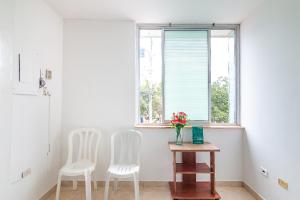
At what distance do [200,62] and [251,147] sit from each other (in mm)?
1514

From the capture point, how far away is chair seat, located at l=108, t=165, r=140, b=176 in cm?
253

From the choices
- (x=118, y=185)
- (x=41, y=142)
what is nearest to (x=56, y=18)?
(x=41, y=142)

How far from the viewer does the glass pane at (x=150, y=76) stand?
3.43m

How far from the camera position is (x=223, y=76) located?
347cm

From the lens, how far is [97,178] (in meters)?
3.17

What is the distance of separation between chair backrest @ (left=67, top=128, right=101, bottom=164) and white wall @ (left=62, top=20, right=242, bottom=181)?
0.45 ft

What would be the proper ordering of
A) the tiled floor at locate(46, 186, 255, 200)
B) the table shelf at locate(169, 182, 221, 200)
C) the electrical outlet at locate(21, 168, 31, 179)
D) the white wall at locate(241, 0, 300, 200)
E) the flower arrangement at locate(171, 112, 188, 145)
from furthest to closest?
1. the flower arrangement at locate(171, 112, 188, 145)
2. the tiled floor at locate(46, 186, 255, 200)
3. the table shelf at locate(169, 182, 221, 200)
4. the electrical outlet at locate(21, 168, 31, 179)
5. the white wall at locate(241, 0, 300, 200)

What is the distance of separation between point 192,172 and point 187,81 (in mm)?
1442

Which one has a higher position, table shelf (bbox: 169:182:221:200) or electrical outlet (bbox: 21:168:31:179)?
electrical outlet (bbox: 21:168:31:179)

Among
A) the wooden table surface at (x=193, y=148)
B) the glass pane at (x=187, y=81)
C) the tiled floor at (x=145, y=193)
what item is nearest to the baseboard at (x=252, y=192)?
the tiled floor at (x=145, y=193)

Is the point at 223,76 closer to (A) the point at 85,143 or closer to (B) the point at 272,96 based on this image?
(B) the point at 272,96

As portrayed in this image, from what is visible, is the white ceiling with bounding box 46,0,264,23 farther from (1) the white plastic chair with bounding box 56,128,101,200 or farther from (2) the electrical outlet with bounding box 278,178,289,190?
(2) the electrical outlet with bounding box 278,178,289,190

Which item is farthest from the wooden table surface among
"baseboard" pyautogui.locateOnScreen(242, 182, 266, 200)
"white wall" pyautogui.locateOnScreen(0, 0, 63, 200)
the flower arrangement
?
"white wall" pyautogui.locateOnScreen(0, 0, 63, 200)

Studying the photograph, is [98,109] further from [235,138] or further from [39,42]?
[235,138]
